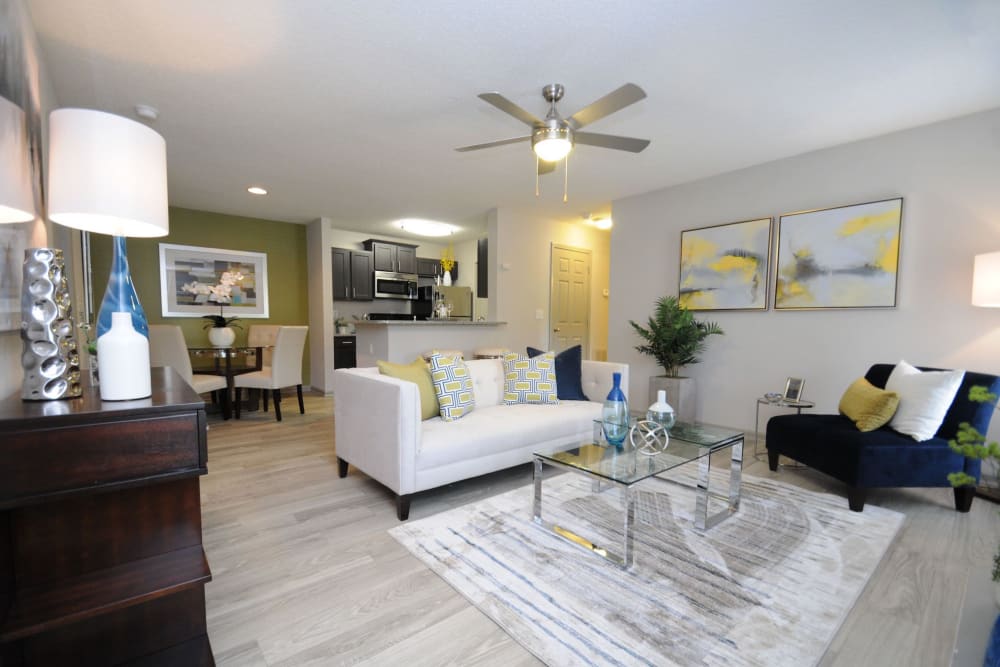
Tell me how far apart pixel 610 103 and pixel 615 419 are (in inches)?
64.6

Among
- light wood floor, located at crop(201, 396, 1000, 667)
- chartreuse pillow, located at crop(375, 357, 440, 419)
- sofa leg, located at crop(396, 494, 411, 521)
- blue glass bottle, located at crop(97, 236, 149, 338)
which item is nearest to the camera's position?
blue glass bottle, located at crop(97, 236, 149, 338)

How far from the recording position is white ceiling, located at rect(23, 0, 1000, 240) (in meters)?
1.89

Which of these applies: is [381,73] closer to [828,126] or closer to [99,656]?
[99,656]

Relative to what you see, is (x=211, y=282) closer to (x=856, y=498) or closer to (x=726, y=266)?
(x=726, y=266)

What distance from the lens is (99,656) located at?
1.19 metres

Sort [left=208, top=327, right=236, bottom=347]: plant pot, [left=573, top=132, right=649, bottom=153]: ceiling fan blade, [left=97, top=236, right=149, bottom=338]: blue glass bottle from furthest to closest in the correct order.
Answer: [left=208, top=327, right=236, bottom=347]: plant pot < [left=573, top=132, right=649, bottom=153]: ceiling fan blade < [left=97, top=236, right=149, bottom=338]: blue glass bottle

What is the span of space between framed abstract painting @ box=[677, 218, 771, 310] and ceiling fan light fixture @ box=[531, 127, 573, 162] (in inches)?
96.2

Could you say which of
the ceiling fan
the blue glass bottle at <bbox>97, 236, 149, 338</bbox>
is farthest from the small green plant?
the blue glass bottle at <bbox>97, 236, 149, 338</bbox>

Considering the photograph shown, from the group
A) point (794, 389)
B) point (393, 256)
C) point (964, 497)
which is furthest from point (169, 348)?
point (964, 497)

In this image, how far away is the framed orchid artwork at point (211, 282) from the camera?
199 inches

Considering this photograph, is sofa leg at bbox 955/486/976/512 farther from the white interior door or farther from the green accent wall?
the green accent wall

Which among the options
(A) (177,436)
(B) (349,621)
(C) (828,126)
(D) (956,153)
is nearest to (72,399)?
(A) (177,436)

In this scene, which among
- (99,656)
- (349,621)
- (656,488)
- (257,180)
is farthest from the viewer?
(257,180)

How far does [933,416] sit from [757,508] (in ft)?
3.69
